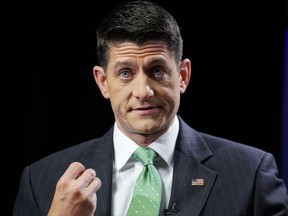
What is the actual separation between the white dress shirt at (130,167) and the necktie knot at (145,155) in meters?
0.02

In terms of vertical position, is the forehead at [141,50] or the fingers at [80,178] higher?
the forehead at [141,50]

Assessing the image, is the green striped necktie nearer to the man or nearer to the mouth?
the man

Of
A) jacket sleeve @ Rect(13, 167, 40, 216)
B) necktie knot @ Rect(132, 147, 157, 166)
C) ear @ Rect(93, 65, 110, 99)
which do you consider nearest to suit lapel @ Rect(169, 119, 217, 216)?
necktie knot @ Rect(132, 147, 157, 166)

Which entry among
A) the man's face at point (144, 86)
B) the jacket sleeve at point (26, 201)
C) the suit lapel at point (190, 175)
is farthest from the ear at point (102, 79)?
the jacket sleeve at point (26, 201)

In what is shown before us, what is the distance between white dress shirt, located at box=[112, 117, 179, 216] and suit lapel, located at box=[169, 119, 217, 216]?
0.14ft

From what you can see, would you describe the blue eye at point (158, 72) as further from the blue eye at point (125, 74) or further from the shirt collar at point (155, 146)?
the shirt collar at point (155, 146)

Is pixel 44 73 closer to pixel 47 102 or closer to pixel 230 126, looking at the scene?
pixel 47 102

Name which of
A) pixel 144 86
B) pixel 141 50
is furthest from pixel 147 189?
pixel 141 50

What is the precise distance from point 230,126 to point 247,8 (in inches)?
27.8

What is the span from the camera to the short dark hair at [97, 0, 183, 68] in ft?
9.86

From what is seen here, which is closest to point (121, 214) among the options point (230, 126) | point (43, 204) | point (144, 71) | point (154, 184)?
point (154, 184)

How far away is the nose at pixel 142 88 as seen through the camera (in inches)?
115

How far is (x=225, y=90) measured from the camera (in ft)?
13.2

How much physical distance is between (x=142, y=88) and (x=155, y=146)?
1.04 feet
